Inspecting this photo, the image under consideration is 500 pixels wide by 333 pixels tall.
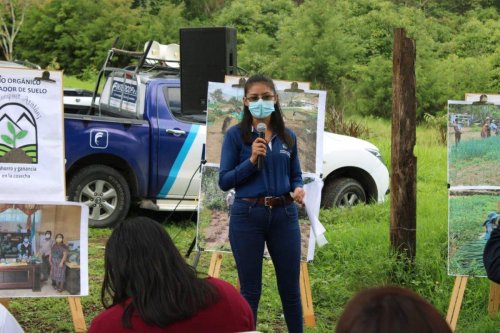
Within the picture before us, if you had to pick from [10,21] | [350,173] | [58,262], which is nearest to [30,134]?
[58,262]

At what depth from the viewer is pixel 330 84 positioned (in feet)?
68.8

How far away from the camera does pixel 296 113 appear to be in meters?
6.02

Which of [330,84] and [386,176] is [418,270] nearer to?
[386,176]

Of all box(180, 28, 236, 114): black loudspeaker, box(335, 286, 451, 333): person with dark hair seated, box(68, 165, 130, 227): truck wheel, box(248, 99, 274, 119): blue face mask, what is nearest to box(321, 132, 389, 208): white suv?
box(180, 28, 236, 114): black loudspeaker

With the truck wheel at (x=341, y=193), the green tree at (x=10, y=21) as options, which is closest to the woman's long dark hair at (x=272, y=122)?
the truck wheel at (x=341, y=193)

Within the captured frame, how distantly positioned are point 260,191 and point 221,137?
1.44 meters

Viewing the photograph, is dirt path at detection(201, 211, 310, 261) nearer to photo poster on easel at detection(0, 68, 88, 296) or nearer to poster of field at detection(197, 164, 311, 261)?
poster of field at detection(197, 164, 311, 261)

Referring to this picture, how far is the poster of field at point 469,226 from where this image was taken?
226 inches

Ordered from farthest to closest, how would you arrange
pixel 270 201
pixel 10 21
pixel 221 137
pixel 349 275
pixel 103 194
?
pixel 10 21
pixel 103 194
pixel 349 275
pixel 221 137
pixel 270 201

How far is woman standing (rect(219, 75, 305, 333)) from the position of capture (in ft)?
15.6

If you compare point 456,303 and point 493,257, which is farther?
point 456,303

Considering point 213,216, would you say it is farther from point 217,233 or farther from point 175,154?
point 175,154

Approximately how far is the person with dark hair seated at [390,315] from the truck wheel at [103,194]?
7.34 meters

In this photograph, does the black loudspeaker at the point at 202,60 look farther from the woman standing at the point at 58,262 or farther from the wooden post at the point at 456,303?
the wooden post at the point at 456,303
